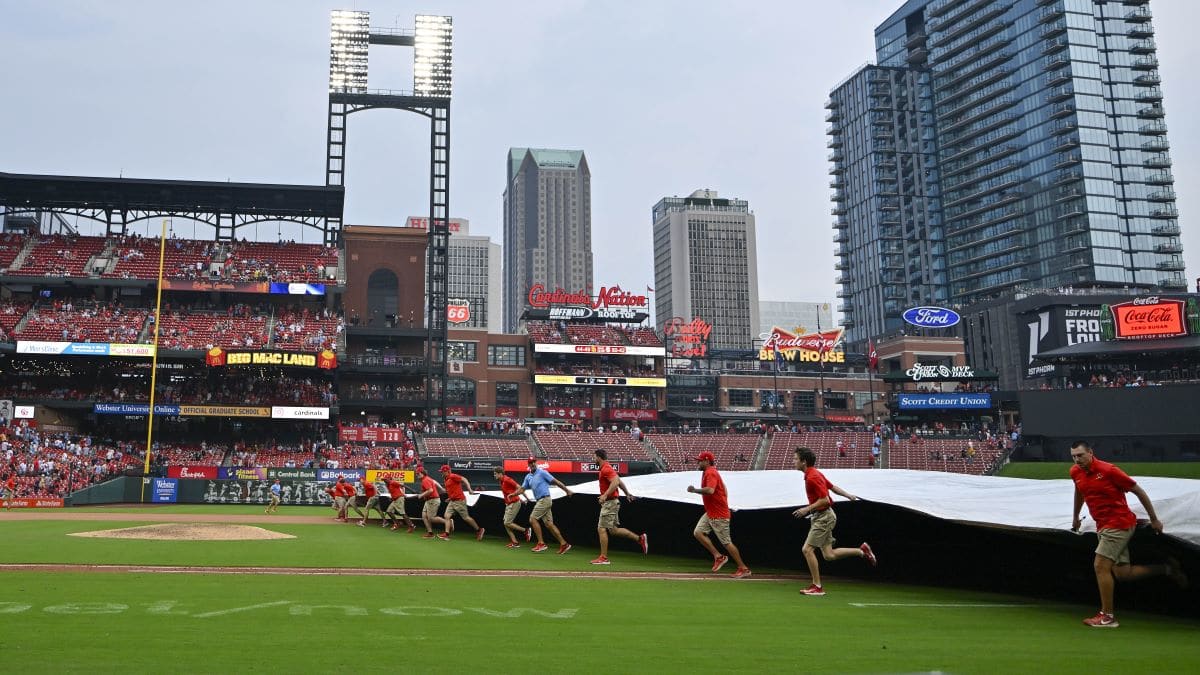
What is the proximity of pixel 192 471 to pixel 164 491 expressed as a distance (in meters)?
2.27

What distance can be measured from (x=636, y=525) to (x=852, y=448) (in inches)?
2140

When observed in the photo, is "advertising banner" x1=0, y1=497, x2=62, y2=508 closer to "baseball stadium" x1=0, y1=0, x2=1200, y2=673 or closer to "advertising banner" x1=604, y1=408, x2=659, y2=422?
"baseball stadium" x1=0, y1=0, x2=1200, y2=673

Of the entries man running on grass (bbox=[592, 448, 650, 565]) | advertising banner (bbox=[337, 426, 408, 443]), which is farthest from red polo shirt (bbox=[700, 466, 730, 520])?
advertising banner (bbox=[337, 426, 408, 443])

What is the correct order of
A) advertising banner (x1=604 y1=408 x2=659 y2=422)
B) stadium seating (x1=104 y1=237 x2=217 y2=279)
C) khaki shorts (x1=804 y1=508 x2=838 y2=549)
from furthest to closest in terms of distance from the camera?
advertising banner (x1=604 y1=408 x2=659 y2=422), stadium seating (x1=104 y1=237 x2=217 y2=279), khaki shorts (x1=804 y1=508 x2=838 y2=549)

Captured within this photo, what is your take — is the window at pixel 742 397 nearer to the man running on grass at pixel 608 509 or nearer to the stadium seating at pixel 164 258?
the stadium seating at pixel 164 258

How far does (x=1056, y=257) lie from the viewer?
132125 mm

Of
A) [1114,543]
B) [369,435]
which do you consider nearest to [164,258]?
[369,435]

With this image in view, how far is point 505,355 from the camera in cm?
8875

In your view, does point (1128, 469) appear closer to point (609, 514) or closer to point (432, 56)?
point (609, 514)

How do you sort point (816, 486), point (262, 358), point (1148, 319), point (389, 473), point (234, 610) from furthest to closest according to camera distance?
point (1148, 319)
point (262, 358)
point (389, 473)
point (816, 486)
point (234, 610)

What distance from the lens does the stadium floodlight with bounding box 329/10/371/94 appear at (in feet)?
232

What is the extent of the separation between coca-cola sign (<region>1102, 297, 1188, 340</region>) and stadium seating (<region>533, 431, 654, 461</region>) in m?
37.5

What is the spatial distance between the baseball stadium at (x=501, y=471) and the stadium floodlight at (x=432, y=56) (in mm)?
315

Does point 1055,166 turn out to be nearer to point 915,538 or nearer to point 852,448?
point 852,448
